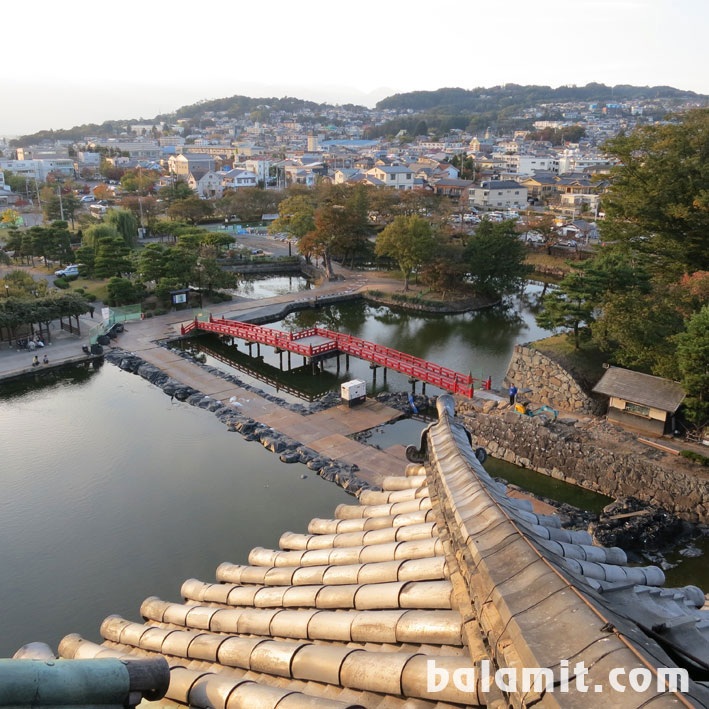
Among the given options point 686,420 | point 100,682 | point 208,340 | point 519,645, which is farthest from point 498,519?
point 208,340

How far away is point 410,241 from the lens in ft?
112

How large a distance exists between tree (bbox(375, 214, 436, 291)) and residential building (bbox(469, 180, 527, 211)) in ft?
104

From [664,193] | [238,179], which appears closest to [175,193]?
[238,179]

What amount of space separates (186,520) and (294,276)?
3083 centimetres

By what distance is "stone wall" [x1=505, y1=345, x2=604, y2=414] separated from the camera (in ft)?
64.5

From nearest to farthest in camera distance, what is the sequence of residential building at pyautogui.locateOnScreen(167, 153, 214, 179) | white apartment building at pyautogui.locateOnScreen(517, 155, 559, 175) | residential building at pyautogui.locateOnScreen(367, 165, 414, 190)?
residential building at pyautogui.locateOnScreen(367, 165, 414, 190) < residential building at pyautogui.locateOnScreen(167, 153, 214, 179) < white apartment building at pyautogui.locateOnScreen(517, 155, 559, 175)

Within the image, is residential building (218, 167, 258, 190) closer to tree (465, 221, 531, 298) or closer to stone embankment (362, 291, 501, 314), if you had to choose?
stone embankment (362, 291, 501, 314)

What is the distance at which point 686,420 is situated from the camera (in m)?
17.1

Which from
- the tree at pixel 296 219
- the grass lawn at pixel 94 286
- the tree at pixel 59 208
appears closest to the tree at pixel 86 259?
the grass lawn at pixel 94 286

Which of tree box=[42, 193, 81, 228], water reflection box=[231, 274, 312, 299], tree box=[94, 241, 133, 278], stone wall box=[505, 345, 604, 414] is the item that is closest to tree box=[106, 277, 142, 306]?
tree box=[94, 241, 133, 278]

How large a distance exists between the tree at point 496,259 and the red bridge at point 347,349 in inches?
457

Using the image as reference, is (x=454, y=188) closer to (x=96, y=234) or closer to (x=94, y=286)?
(x=96, y=234)

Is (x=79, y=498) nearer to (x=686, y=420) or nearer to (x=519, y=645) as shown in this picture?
(x=519, y=645)

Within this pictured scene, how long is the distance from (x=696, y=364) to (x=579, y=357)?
18.6ft
